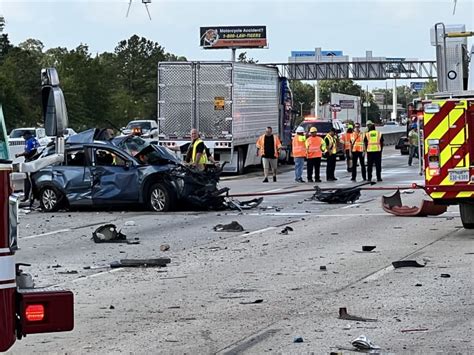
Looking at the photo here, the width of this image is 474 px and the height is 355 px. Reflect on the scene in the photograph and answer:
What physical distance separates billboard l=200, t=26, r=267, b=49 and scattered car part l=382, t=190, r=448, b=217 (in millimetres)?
77180

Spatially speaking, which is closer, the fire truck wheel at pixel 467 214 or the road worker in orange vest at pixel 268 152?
the fire truck wheel at pixel 467 214

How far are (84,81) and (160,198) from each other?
97.9 feet

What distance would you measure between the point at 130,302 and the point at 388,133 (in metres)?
65.1

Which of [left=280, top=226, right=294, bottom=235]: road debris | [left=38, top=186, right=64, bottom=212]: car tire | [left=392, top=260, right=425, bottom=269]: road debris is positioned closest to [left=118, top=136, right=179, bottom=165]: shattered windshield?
[left=38, top=186, right=64, bottom=212]: car tire

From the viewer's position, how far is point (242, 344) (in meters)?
8.52

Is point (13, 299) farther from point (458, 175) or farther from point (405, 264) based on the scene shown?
point (458, 175)

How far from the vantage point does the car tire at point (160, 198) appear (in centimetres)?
2134

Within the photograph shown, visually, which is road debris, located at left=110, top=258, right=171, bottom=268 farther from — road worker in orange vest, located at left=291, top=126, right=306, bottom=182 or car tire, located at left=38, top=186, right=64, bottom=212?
road worker in orange vest, located at left=291, top=126, right=306, bottom=182

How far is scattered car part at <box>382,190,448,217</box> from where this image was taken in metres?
19.0

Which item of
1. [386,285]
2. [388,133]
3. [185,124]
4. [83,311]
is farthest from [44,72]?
[388,133]

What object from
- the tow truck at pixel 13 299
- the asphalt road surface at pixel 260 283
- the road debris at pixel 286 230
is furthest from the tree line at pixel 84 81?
the road debris at pixel 286 230

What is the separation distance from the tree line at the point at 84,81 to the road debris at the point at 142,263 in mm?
2799

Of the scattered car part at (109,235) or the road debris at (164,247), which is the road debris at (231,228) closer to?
the scattered car part at (109,235)

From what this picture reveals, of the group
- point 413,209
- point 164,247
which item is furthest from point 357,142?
point 164,247
